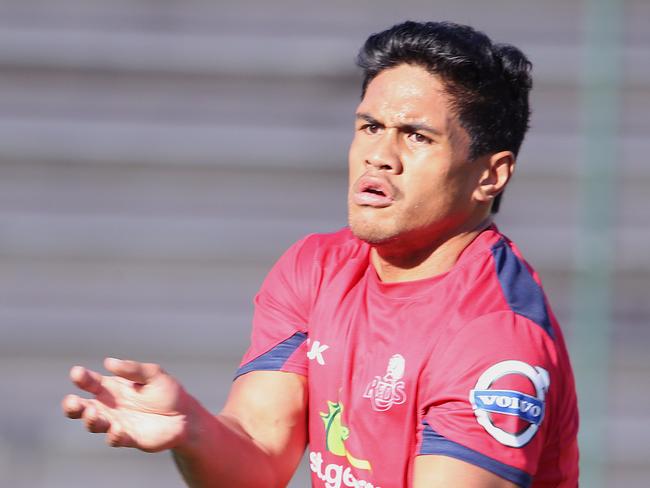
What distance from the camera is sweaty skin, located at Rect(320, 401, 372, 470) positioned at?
2.95 metres

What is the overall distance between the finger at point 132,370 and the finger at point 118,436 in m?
0.10

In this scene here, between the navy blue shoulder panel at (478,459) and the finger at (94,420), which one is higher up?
the finger at (94,420)

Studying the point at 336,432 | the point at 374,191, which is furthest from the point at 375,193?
the point at 336,432

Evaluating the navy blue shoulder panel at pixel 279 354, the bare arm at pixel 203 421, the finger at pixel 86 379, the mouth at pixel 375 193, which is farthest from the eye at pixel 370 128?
the finger at pixel 86 379

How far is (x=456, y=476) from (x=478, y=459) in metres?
0.06

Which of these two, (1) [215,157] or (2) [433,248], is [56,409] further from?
(2) [433,248]

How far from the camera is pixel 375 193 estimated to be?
2.95 m

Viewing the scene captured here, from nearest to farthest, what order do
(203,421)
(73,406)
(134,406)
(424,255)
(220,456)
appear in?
(73,406)
(134,406)
(203,421)
(220,456)
(424,255)

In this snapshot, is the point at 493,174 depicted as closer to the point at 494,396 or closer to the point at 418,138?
the point at 418,138

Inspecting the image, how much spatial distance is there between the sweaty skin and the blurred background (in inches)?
82.0

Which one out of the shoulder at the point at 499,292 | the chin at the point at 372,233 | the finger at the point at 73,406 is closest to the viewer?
the finger at the point at 73,406

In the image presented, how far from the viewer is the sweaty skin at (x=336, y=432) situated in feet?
9.69

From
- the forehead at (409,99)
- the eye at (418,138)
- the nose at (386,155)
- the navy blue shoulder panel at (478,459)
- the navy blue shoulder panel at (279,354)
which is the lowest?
the navy blue shoulder panel at (478,459)

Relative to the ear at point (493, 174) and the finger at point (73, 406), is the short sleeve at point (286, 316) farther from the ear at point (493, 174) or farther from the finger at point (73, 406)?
the finger at point (73, 406)
